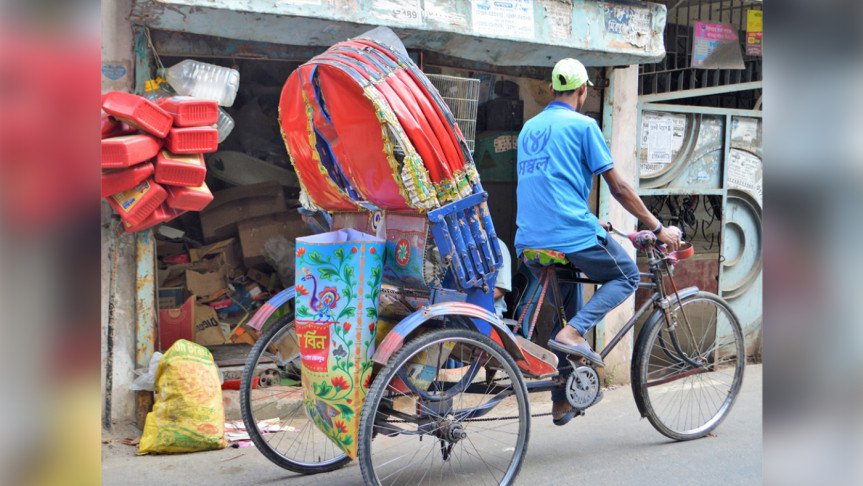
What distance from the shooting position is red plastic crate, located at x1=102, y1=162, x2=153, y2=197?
447 cm

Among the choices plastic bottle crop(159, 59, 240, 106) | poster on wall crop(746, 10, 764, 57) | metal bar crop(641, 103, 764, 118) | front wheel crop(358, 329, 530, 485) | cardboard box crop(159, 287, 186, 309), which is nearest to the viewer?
front wheel crop(358, 329, 530, 485)

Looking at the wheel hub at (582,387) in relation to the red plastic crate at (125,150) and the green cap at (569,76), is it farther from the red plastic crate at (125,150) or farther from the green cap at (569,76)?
the red plastic crate at (125,150)

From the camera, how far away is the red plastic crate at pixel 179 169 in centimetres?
460

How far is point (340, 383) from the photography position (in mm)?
→ 3588

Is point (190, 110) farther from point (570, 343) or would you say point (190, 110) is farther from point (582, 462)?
point (582, 462)

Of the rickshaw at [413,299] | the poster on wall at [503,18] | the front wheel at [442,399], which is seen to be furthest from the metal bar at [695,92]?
the front wheel at [442,399]

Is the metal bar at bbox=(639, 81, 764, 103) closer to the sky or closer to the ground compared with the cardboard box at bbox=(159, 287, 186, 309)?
closer to the sky

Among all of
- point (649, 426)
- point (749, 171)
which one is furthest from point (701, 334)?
point (749, 171)

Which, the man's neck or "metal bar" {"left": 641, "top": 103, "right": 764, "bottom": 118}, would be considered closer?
the man's neck

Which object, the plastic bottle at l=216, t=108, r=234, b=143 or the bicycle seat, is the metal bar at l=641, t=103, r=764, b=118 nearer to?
the bicycle seat

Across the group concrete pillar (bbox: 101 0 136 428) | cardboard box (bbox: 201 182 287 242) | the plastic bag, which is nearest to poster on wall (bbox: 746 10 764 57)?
cardboard box (bbox: 201 182 287 242)

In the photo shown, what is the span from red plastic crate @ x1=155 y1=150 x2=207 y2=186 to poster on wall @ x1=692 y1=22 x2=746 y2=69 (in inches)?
178

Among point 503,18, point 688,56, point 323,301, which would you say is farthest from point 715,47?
point 323,301
